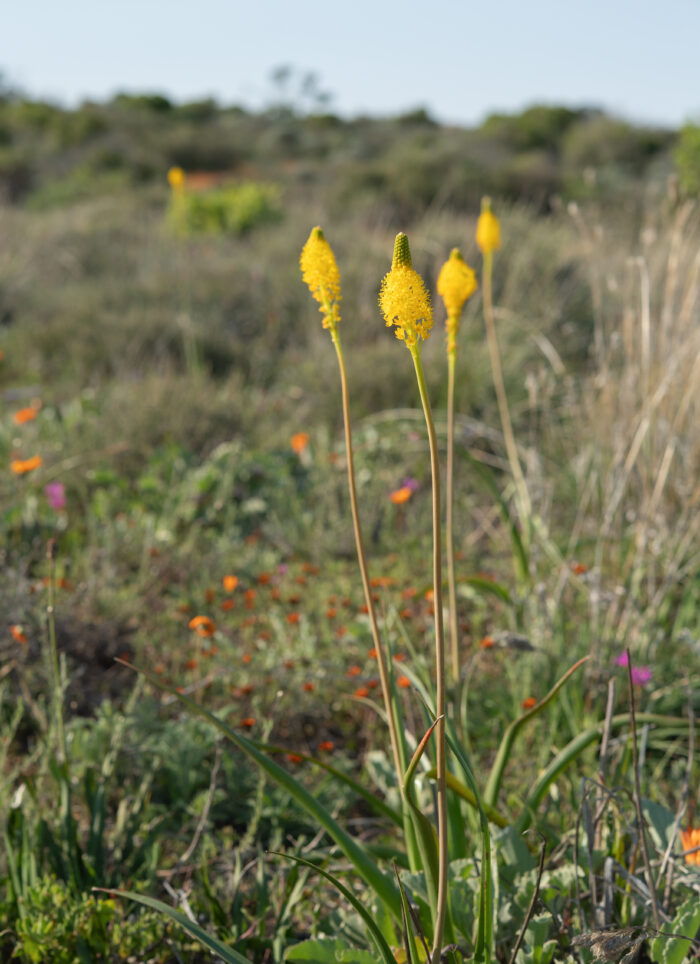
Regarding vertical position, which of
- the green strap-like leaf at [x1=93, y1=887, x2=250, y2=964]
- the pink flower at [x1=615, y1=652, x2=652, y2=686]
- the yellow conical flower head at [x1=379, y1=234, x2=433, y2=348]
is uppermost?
the yellow conical flower head at [x1=379, y1=234, x2=433, y2=348]

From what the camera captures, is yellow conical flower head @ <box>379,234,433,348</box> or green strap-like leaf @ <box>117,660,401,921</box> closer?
yellow conical flower head @ <box>379,234,433,348</box>

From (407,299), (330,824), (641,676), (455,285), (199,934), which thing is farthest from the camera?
(641,676)

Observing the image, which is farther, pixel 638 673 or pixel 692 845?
pixel 638 673

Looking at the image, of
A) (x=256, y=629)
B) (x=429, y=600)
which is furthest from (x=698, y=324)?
(x=256, y=629)

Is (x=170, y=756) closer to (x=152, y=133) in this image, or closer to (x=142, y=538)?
(x=142, y=538)

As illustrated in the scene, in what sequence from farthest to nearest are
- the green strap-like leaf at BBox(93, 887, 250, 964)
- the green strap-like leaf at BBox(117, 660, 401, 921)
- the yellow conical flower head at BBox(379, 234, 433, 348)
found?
1. the green strap-like leaf at BBox(117, 660, 401, 921)
2. the green strap-like leaf at BBox(93, 887, 250, 964)
3. the yellow conical flower head at BBox(379, 234, 433, 348)

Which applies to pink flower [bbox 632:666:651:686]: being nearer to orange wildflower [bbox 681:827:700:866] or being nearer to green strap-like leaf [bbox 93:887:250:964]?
orange wildflower [bbox 681:827:700:866]

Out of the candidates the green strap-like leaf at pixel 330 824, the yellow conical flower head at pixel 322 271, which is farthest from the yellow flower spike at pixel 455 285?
the green strap-like leaf at pixel 330 824

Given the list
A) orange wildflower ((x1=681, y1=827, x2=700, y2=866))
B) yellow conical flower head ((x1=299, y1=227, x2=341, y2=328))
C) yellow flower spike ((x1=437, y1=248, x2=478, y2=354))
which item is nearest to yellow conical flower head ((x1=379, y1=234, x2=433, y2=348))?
yellow conical flower head ((x1=299, y1=227, x2=341, y2=328))

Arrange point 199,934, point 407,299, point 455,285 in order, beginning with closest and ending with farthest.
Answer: point 407,299
point 199,934
point 455,285

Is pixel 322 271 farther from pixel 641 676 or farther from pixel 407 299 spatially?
pixel 641 676

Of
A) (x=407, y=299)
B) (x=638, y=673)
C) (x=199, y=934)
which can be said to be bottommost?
(x=638, y=673)

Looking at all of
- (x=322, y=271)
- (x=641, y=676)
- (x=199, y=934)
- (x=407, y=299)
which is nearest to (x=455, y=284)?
(x=322, y=271)

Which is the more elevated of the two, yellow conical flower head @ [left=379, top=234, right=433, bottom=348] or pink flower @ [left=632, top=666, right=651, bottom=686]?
yellow conical flower head @ [left=379, top=234, right=433, bottom=348]
